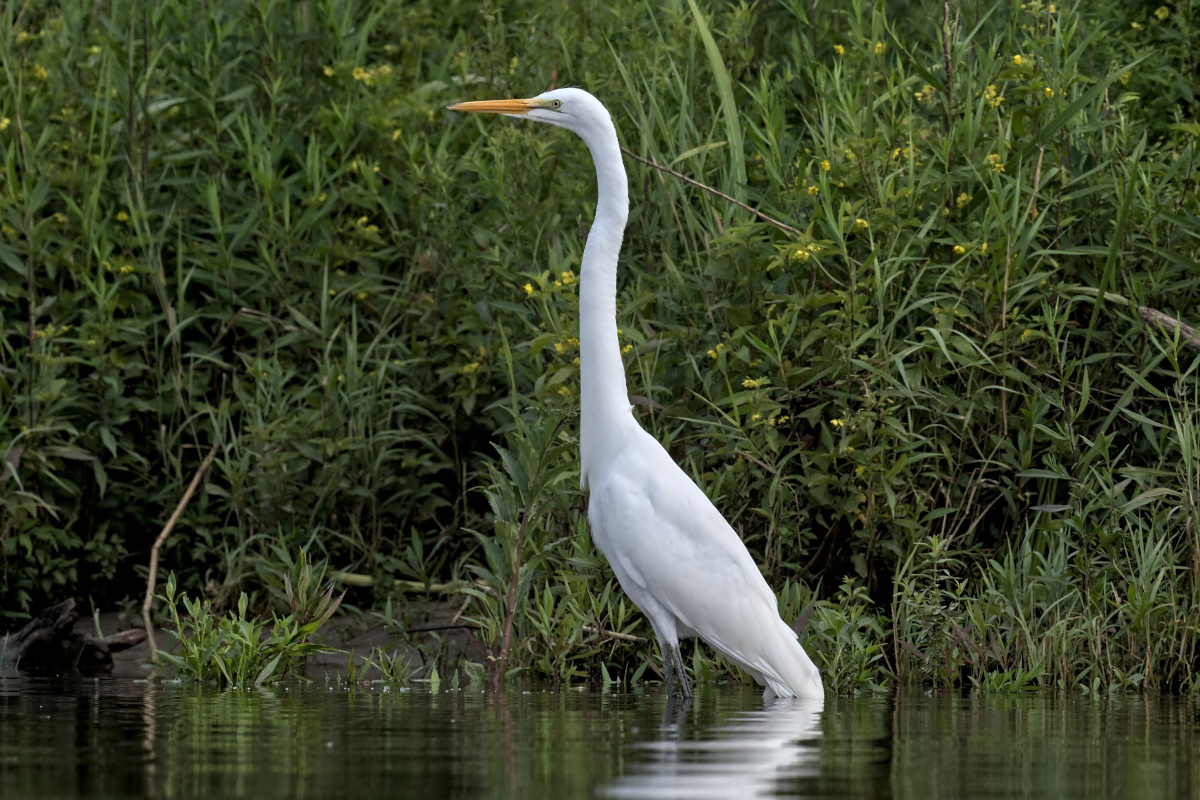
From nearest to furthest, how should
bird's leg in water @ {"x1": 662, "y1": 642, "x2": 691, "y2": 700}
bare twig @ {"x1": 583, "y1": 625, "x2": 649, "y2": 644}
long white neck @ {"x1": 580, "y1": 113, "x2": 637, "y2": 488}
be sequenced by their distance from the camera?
1. bird's leg in water @ {"x1": 662, "y1": 642, "x2": 691, "y2": 700}
2. long white neck @ {"x1": 580, "y1": 113, "x2": 637, "y2": 488}
3. bare twig @ {"x1": 583, "y1": 625, "x2": 649, "y2": 644}

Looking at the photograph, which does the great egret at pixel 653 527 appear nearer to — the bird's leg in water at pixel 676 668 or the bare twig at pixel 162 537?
the bird's leg in water at pixel 676 668

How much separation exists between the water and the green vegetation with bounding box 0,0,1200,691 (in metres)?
0.74

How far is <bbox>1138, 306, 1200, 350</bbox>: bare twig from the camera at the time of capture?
19.1 ft

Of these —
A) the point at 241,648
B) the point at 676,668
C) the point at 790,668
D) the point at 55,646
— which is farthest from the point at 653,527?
the point at 55,646

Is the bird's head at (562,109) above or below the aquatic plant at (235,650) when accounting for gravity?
above

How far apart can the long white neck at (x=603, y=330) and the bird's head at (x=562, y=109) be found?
89 mm

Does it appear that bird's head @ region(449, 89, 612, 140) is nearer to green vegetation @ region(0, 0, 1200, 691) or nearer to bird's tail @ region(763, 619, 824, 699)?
green vegetation @ region(0, 0, 1200, 691)

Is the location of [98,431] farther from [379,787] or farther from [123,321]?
[379,787]

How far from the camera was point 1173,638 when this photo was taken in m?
5.15

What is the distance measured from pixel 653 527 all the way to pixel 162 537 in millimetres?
2554

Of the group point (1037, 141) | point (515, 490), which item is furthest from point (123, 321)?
point (1037, 141)

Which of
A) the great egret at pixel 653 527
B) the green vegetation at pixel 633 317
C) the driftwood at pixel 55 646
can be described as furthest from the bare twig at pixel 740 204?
the driftwood at pixel 55 646

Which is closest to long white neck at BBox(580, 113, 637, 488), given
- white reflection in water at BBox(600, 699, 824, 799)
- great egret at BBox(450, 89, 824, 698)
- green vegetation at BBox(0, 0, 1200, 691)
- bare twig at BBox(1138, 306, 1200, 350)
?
great egret at BBox(450, 89, 824, 698)

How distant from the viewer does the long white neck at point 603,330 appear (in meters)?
5.25
